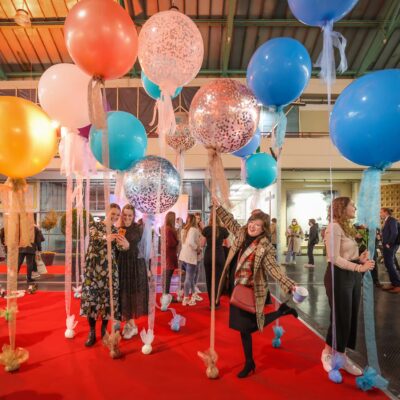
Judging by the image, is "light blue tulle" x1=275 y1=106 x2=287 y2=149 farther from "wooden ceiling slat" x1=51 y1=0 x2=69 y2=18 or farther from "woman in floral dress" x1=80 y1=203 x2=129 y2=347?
"wooden ceiling slat" x1=51 y1=0 x2=69 y2=18

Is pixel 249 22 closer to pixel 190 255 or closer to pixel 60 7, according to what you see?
pixel 60 7

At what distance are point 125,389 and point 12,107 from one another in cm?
210

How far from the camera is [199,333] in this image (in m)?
3.31

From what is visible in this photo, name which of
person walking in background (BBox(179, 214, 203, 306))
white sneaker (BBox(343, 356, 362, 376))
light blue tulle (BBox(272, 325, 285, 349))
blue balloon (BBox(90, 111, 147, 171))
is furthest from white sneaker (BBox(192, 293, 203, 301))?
blue balloon (BBox(90, 111, 147, 171))

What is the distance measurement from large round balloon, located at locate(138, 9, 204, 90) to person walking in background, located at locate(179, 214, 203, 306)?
241cm

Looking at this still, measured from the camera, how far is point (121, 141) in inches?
102

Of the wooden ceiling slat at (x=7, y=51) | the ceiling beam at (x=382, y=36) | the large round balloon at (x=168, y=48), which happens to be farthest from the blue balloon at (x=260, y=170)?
the wooden ceiling slat at (x=7, y=51)

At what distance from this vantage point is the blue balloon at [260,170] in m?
3.65

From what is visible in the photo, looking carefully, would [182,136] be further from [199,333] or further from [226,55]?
[226,55]

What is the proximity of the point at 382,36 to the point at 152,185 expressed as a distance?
384 inches

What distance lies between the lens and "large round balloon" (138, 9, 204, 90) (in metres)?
2.19

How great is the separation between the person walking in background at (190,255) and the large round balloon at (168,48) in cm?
241

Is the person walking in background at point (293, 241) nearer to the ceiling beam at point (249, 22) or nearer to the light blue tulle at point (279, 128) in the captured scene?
the ceiling beam at point (249, 22)

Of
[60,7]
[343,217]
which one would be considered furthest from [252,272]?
[60,7]
